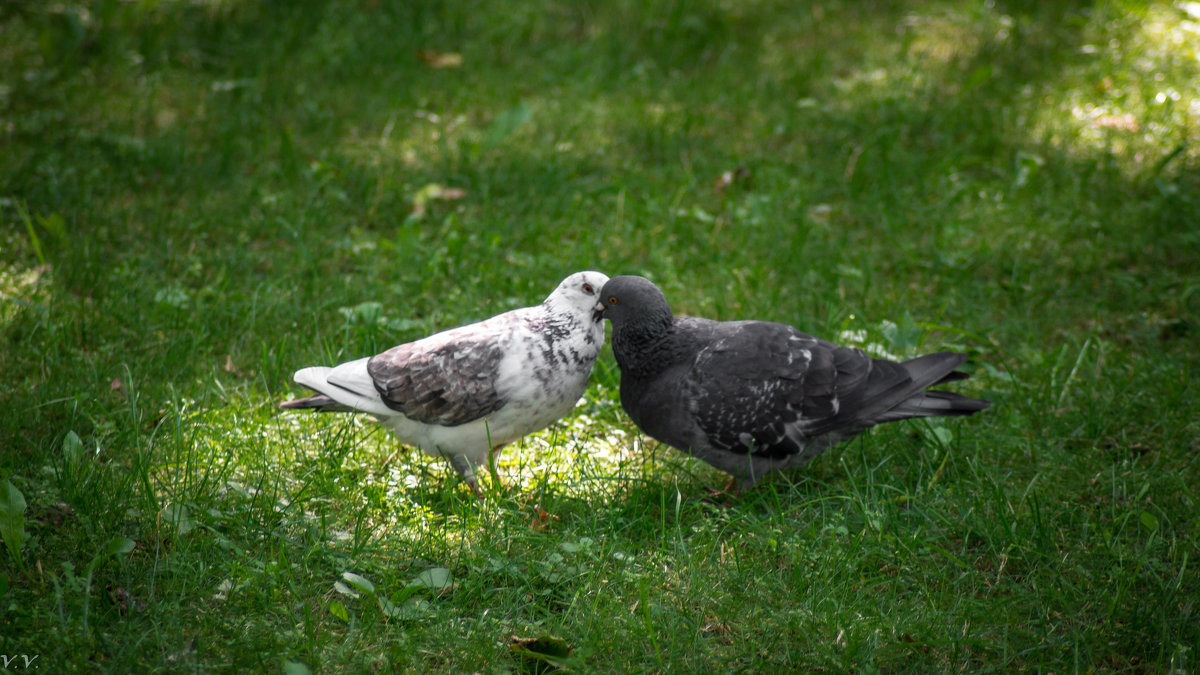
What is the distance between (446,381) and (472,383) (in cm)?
10

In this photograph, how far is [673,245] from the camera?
16.9ft

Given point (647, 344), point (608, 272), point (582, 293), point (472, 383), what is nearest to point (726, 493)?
point (647, 344)

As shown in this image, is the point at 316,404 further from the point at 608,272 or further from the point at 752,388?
the point at 608,272

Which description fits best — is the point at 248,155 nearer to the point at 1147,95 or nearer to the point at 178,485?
the point at 178,485

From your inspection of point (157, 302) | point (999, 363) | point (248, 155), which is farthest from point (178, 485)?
point (999, 363)

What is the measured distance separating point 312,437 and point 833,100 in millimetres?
4550

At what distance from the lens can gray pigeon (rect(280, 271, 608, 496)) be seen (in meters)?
3.38

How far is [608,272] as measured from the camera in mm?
4855

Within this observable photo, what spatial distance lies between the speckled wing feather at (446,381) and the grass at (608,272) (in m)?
0.31

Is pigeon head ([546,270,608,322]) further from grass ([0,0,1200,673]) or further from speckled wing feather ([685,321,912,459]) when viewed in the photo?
grass ([0,0,1200,673])

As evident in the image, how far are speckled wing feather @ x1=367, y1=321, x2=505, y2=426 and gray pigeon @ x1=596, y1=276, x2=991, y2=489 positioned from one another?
0.55m

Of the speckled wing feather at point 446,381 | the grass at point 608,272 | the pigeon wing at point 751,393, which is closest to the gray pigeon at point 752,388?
the pigeon wing at point 751,393

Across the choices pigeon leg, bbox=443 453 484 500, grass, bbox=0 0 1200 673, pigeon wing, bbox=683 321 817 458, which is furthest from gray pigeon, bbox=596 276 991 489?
pigeon leg, bbox=443 453 484 500

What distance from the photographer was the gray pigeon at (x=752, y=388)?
348 centimetres
